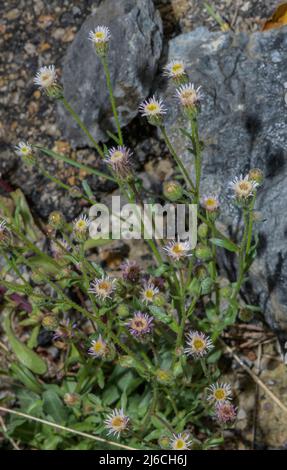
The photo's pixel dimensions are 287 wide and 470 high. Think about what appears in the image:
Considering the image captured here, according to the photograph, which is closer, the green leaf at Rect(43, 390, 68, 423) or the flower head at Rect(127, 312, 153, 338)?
the flower head at Rect(127, 312, 153, 338)

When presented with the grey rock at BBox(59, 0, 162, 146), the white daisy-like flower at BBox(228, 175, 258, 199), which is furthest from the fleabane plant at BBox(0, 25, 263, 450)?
the grey rock at BBox(59, 0, 162, 146)

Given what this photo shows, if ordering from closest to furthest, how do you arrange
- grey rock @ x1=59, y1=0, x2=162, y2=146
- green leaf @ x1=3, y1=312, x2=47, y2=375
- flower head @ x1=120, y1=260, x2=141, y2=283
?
flower head @ x1=120, y1=260, x2=141, y2=283 → green leaf @ x1=3, y1=312, x2=47, y2=375 → grey rock @ x1=59, y1=0, x2=162, y2=146

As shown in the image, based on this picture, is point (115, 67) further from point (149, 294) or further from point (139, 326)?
point (139, 326)

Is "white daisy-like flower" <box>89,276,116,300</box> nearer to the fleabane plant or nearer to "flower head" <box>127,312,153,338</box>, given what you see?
the fleabane plant

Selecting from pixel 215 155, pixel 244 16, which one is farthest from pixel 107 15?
pixel 215 155

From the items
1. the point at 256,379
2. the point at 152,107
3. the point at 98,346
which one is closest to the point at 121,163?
the point at 152,107

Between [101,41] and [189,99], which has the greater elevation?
[101,41]

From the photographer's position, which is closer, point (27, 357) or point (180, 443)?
point (180, 443)
